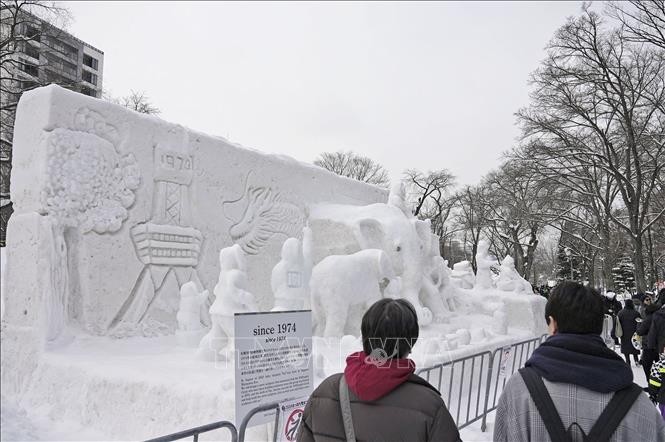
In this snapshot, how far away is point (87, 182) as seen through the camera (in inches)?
274

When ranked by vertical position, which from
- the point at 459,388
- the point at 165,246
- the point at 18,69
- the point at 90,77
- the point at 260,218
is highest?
the point at 90,77

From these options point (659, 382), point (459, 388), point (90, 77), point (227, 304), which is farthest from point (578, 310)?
point (90, 77)

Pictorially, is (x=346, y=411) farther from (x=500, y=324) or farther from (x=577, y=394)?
(x=500, y=324)

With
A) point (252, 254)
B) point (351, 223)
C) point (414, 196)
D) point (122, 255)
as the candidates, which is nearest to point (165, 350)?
point (122, 255)

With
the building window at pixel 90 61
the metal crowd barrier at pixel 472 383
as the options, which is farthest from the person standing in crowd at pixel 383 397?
the building window at pixel 90 61

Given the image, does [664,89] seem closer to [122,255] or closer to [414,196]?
[122,255]

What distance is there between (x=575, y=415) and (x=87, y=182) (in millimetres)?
6636

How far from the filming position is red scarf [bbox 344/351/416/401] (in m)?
1.64

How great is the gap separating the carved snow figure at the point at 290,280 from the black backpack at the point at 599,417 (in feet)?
15.1

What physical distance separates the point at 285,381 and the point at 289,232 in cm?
709

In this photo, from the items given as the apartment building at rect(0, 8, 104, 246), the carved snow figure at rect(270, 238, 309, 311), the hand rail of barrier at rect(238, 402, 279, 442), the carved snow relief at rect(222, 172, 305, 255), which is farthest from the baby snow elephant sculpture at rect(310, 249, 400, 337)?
the apartment building at rect(0, 8, 104, 246)

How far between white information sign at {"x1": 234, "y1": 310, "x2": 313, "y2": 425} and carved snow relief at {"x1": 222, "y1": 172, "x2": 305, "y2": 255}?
5737 mm

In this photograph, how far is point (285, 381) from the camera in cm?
346

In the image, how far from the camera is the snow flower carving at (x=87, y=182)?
664 centimetres
